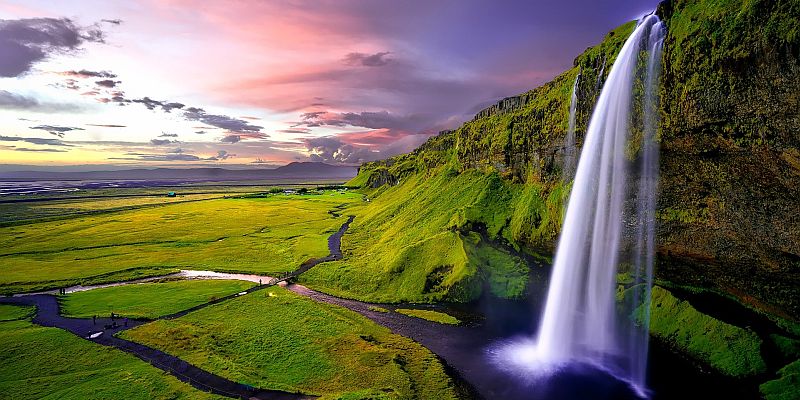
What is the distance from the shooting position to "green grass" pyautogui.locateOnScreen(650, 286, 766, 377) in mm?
33594

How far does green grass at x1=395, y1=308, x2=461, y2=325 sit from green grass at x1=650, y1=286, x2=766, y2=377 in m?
21.9

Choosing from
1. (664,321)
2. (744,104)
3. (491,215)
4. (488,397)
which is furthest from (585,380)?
(491,215)

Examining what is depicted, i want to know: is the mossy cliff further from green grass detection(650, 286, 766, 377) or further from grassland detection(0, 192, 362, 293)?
grassland detection(0, 192, 362, 293)

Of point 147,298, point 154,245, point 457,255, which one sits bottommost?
point 154,245

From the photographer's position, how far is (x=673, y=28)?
36.3 meters

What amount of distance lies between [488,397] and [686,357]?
21.0 meters

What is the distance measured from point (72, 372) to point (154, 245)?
7780 centimetres

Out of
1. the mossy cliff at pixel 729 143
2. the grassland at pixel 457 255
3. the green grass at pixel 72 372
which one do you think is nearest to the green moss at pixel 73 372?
the green grass at pixel 72 372

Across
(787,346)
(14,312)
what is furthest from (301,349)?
(14,312)

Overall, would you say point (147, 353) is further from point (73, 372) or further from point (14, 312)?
point (14, 312)

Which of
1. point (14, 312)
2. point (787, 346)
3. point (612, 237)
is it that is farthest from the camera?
point (14, 312)

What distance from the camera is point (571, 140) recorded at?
53125 millimetres

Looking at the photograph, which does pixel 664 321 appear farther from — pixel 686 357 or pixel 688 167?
pixel 688 167

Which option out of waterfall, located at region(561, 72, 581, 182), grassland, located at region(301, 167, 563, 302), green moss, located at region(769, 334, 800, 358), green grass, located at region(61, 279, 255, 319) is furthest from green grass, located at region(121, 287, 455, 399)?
waterfall, located at region(561, 72, 581, 182)
